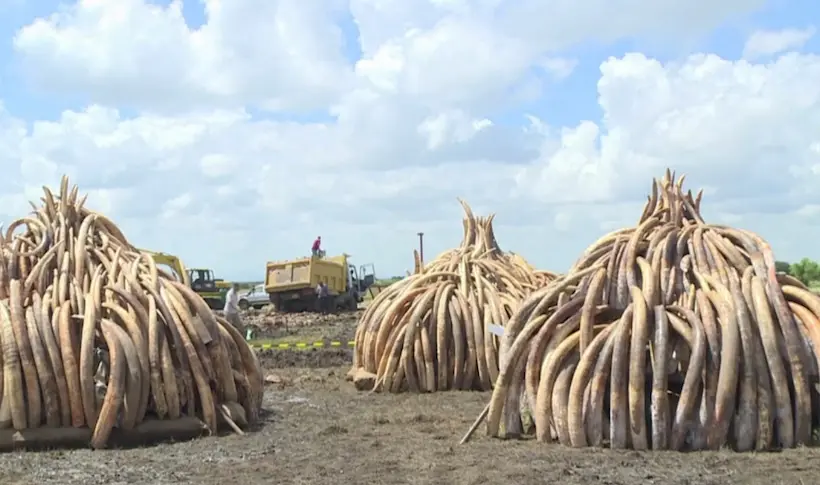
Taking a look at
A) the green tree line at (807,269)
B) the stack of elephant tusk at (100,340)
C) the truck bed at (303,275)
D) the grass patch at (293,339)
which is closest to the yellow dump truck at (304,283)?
the truck bed at (303,275)

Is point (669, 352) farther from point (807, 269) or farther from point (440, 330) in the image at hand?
point (807, 269)

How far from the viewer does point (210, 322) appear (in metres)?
9.30

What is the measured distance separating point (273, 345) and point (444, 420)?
41.7 ft

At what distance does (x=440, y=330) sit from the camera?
12.0m

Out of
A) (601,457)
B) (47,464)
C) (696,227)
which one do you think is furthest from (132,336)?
(696,227)

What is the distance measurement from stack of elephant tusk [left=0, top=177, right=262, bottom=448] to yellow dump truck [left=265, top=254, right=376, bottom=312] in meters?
27.0

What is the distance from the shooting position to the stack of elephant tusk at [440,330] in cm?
1203

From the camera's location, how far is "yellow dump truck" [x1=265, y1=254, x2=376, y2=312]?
123ft

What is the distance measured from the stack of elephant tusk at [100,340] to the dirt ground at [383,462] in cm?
40

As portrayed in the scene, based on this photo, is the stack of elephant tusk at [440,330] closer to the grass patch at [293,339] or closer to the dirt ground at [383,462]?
the dirt ground at [383,462]

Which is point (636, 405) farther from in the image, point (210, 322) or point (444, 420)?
point (210, 322)

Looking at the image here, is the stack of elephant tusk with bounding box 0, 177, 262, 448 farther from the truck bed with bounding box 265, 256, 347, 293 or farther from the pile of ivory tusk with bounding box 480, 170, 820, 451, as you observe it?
the truck bed with bounding box 265, 256, 347, 293

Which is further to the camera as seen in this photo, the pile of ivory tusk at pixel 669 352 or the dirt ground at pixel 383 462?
the pile of ivory tusk at pixel 669 352

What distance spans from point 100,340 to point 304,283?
2841cm
